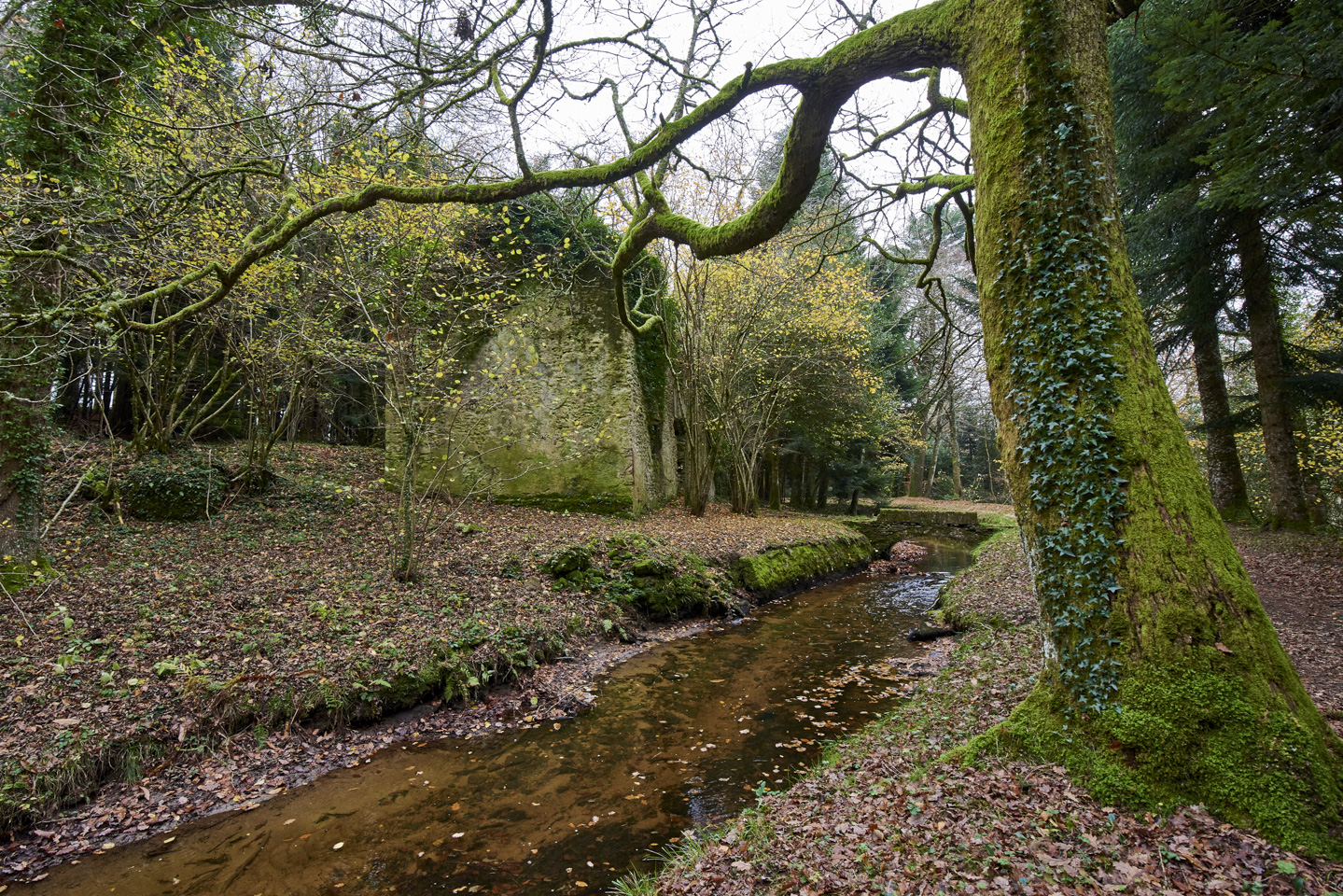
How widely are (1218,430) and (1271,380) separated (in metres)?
1.60

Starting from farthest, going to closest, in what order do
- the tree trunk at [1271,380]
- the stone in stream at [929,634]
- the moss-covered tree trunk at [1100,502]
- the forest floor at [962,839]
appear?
the tree trunk at [1271,380]
the stone in stream at [929,634]
the moss-covered tree trunk at [1100,502]
the forest floor at [962,839]

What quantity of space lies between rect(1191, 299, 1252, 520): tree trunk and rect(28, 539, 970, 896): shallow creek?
9.30m

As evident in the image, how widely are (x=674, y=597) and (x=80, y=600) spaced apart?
6762 millimetres

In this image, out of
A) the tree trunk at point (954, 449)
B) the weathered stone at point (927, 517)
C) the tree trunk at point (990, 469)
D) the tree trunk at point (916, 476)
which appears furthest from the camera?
the tree trunk at point (990, 469)

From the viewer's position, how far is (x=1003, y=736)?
10.1ft

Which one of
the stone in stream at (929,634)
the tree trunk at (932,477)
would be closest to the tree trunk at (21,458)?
the stone in stream at (929,634)

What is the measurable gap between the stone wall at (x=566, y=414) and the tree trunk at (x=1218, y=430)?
37.6 feet

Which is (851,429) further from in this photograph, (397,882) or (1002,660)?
(397,882)

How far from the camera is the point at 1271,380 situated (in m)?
9.68

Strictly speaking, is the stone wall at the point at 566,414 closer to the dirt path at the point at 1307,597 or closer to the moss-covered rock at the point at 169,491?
the moss-covered rock at the point at 169,491

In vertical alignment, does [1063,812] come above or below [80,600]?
below

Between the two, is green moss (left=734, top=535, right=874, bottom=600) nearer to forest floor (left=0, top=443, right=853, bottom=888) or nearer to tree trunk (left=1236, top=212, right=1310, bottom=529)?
forest floor (left=0, top=443, right=853, bottom=888)

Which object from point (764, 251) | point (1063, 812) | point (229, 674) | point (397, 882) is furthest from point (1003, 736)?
point (764, 251)

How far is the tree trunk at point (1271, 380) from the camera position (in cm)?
970
